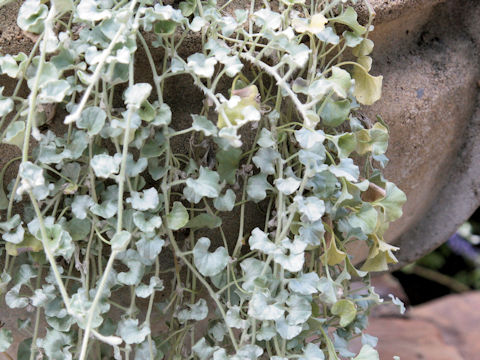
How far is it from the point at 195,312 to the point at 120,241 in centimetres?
16

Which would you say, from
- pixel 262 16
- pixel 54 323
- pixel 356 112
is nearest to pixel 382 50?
pixel 356 112

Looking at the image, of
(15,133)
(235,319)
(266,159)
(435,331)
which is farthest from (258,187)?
(435,331)

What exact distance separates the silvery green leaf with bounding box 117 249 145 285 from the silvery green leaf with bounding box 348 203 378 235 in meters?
0.22

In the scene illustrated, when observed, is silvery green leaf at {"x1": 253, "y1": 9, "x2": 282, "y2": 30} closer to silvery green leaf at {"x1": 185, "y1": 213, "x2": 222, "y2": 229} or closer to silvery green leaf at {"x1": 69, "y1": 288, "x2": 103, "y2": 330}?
silvery green leaf at {"x1": 185, "y1": 213, "x2": 222, "y2": 229}

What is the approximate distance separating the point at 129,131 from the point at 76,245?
0.51 ft

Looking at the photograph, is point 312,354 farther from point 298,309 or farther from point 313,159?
point 313,159

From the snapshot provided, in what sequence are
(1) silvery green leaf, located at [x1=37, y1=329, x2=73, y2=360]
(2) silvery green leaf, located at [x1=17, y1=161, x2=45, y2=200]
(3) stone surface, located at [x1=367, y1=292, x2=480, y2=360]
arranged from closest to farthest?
(2) silvery green leaf, located at [x1=17, y1=161, x2=45, y2=200], (1) silvery green leaf, located at [x1=37, y1=329, x2=73, y2=360], (3) stone surface, located at [x1=367, y1=292, x2=480, y2=360]

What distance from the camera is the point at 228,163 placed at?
0.61 m

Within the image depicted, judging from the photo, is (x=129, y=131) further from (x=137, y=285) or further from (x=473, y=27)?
(x=473, y=27)

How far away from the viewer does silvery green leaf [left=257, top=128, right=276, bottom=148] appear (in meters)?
0.60

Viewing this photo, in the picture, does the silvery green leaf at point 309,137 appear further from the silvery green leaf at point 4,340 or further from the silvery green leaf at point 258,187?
the silvery green leaf at point 4,340

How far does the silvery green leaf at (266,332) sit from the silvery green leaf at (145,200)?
0.53 feet

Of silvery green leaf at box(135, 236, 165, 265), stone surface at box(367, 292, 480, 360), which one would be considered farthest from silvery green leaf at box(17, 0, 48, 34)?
stone surface at box(367, 292, 480, 360)

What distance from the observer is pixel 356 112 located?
0.71 metres
